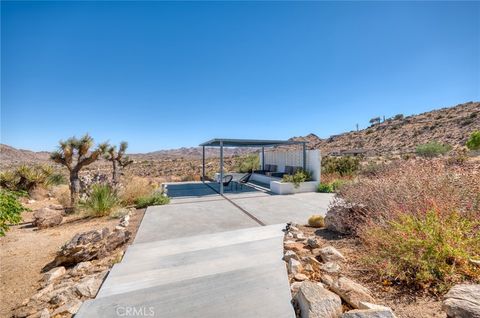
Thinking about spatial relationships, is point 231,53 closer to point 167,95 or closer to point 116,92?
point 167,95

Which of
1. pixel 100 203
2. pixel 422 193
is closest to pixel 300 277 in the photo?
pixel 422 193

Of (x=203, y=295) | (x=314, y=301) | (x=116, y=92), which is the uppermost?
(x=116, y=92)

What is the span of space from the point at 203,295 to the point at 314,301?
1118 millimetres

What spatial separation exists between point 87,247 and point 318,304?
13.2 ft

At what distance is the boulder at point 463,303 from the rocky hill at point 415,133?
89.4ft

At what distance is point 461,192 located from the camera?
338 centimetres

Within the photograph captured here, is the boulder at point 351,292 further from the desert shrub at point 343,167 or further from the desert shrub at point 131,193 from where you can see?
the desert shrub at point 343,167

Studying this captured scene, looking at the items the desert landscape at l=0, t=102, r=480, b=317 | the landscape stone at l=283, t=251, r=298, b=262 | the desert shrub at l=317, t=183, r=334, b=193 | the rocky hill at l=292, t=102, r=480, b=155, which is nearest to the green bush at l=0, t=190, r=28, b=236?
the desert landscape at l=0, t=102, r=480, b=317

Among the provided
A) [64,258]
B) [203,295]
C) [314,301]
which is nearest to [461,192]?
[314,301]

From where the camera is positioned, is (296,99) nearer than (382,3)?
No

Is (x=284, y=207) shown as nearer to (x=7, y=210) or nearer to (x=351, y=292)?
(x=351, y=292)

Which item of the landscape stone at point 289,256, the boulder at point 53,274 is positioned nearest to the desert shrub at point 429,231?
the landscape stone at point 289,256

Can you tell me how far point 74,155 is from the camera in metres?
8.29

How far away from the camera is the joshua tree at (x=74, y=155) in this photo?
7.95 metres
